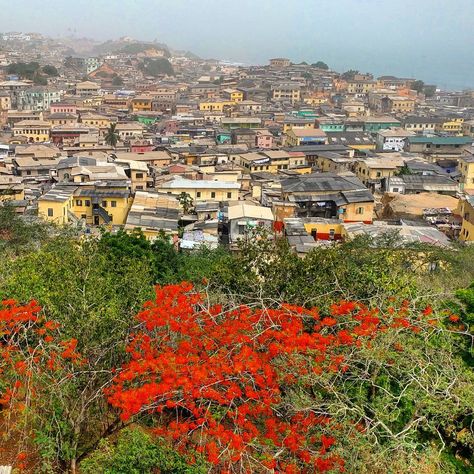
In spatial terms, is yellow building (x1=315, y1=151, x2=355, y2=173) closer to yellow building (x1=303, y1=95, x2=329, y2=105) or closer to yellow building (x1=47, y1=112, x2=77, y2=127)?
yellow building (x1=47, y1=112, x2=77, y2=127)

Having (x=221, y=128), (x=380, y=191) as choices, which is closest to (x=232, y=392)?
(x=380, y=191)

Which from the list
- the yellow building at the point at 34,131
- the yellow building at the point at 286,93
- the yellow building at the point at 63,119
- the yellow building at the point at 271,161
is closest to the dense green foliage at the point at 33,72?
the yellow building at the point at 63,119

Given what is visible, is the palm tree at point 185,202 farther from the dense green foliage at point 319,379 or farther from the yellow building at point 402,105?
the yellow building at point 402,105

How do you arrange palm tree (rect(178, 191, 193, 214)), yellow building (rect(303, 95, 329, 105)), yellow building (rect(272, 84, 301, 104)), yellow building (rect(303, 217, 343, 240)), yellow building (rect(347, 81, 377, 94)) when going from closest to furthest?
yellow building (rect(303, 217, 343, 240)) → palm tree (rect(178, 191, 193, 214)) → yellow building (rect(303, 95, 329, 105)) → yellow building (rect(272, 84, 301, 104)) → yellow building (rect(347, 81, 377, 94))

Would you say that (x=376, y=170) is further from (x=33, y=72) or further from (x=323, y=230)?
(x=33, y=72)

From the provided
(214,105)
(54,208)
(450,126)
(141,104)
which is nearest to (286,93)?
(214,105)

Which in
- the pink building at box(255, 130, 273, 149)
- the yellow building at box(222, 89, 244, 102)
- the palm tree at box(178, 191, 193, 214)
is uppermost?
the yellow building at box(222, 89, 244, 102)

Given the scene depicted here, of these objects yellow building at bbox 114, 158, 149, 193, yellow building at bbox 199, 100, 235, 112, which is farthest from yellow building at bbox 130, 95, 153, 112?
yellow building at bbox 114, 158, 149, 193

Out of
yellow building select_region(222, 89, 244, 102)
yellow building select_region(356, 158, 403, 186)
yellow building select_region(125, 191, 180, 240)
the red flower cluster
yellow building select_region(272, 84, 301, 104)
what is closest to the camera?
the red flower cluster
